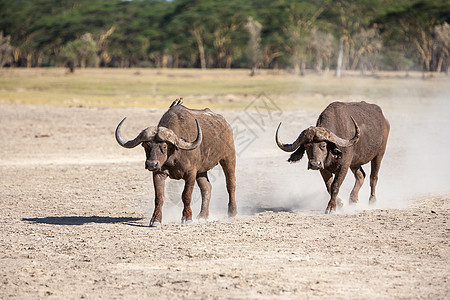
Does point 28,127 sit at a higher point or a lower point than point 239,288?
lower

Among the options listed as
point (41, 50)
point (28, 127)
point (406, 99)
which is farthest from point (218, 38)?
point (28, 127)

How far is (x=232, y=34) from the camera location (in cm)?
7988

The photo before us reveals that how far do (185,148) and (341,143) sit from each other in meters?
2.24

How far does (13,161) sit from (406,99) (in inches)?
933

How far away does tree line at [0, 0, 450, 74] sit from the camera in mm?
62125

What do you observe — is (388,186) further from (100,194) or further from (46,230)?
(46,230)

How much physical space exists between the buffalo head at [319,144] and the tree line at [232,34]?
1892 inches

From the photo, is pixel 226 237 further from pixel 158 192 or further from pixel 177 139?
pixel 177 139

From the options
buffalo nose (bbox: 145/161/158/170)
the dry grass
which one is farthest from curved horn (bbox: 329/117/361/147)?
the dry grass

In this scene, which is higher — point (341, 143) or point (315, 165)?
point (341, 143)

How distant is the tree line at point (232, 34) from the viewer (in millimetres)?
62125

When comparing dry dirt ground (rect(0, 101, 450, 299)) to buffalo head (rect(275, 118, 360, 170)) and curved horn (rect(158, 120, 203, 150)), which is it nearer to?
buffalo head (rect(275, 118, 360, 170))

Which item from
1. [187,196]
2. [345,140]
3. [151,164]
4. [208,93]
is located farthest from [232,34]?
[151,164]

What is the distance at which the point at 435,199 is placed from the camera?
38.2ft
